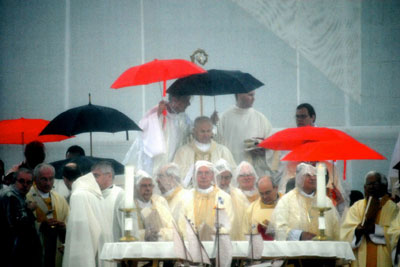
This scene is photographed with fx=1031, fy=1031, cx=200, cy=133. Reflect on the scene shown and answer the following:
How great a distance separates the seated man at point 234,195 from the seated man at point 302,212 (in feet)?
1.63

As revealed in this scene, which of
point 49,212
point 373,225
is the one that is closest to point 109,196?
point 49,212

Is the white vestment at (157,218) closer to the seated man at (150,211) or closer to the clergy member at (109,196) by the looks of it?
the seated man at (150,211)

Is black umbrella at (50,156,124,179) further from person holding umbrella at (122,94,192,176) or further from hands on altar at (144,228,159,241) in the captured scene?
hands on altar at (144,228,159,241)

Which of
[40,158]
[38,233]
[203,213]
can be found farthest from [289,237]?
[40,158]

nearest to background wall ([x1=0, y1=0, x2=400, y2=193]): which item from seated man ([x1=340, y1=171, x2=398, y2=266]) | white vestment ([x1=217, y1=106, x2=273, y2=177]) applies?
white vestment ([x1=217, y1=106, x2=273, y2=177])

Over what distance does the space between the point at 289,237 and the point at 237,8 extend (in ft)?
18.4

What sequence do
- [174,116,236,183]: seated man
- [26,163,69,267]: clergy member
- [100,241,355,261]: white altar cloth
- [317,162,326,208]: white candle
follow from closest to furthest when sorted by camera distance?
[317,162,326,208]: white candle, [100,241,355,261]: white altar cloth, [26,163,69,267]: clergy member, [174,116,236,183]: seated man

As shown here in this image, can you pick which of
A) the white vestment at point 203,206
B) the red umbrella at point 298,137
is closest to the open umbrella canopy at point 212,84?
the red umbrella at point 298,137

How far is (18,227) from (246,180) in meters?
2.61

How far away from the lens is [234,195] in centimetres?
1030

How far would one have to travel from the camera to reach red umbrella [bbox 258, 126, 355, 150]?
34.8 feet

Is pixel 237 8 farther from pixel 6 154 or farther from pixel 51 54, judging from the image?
pixel 6 154

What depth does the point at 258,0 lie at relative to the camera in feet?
45.8

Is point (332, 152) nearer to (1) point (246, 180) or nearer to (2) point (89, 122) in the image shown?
(1) point (246, 180)
